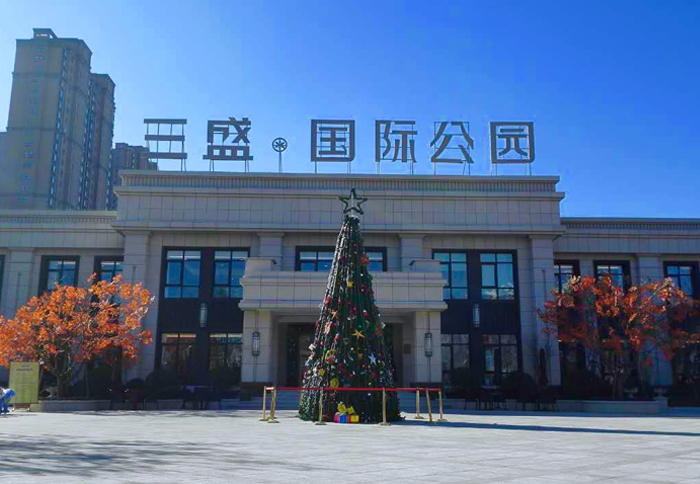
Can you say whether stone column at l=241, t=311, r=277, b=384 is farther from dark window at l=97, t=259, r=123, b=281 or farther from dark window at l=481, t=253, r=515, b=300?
dark window at l=481, t=253, r=515, b=300

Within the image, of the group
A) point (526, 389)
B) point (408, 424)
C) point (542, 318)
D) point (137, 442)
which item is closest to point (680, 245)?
point (542, 318)

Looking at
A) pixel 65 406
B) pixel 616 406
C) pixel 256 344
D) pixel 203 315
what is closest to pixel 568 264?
pixel 616 406

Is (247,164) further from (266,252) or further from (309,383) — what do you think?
(309,383)

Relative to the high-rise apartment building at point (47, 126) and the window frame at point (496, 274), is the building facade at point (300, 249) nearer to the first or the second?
the window frame at point (496, 274)

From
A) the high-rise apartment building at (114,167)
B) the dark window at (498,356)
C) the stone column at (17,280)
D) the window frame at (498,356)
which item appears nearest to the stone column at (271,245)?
the window frame at (498,356)

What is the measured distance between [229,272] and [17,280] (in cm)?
1090

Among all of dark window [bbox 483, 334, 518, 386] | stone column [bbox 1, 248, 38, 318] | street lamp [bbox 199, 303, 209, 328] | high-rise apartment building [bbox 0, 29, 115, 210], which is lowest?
dark window [bbox 483, 334, 518, 386]

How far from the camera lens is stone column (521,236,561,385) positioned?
1221 inches

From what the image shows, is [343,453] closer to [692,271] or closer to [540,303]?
[540,303]

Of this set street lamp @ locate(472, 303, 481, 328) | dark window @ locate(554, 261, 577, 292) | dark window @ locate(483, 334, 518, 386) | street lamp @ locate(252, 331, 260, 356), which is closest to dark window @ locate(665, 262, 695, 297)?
dark window @ locate(554, 261, 577, 292)

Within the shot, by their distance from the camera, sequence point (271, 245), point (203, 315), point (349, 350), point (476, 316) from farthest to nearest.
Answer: point (271, 245) < point (476, 316) < point (203, 315) < point (349, 350)

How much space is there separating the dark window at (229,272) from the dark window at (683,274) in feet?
73.1

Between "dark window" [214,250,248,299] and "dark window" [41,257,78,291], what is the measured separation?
7.66 metres

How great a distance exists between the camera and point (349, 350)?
1711 centimetres
